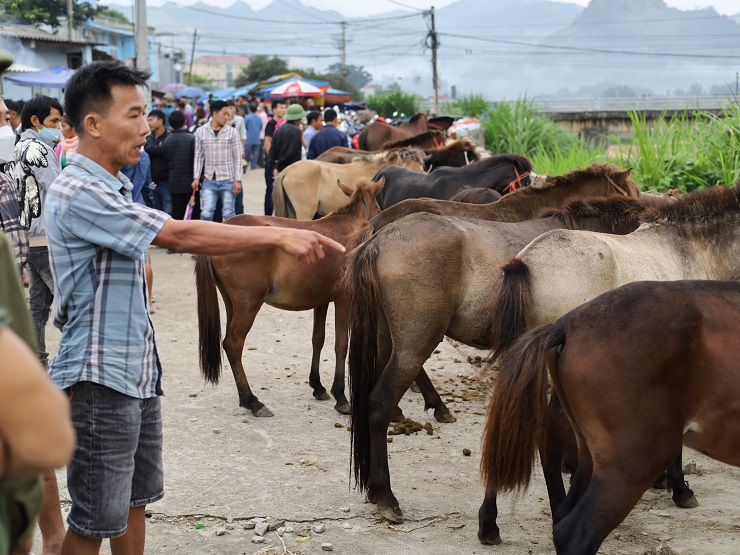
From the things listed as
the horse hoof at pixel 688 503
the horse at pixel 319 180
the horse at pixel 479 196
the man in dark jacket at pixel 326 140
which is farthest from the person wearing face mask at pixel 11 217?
the man in dark jacket at pixel 326 140

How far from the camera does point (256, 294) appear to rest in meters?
6.21

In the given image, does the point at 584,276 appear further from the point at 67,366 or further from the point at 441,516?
the point at 67,366

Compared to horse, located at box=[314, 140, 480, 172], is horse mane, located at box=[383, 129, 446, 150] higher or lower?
higher

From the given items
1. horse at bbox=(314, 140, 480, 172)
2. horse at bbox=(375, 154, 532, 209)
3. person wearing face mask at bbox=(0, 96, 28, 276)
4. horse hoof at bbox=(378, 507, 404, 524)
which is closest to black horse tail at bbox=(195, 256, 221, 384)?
person wearing face mask at bbox=(0, 96, 28, 276)

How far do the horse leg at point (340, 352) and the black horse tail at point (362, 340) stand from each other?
1.36 metres

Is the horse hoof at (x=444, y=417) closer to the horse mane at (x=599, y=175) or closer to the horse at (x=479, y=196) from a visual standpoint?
the horse mane at (x=599, y=175)

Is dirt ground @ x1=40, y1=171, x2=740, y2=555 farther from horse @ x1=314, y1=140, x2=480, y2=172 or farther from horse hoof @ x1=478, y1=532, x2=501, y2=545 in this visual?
horse @ x1=314, y1=140, x2=480, y2=172

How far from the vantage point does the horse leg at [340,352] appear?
6242mm

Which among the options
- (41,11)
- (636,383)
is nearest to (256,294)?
(636,383)

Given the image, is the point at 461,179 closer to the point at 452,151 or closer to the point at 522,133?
the point at 452,151

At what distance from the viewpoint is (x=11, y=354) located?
4.49ft

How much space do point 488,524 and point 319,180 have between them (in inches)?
311

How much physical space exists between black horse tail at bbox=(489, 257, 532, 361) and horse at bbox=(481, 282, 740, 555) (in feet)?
3.34

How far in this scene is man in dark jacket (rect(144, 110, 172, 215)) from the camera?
12.0m
